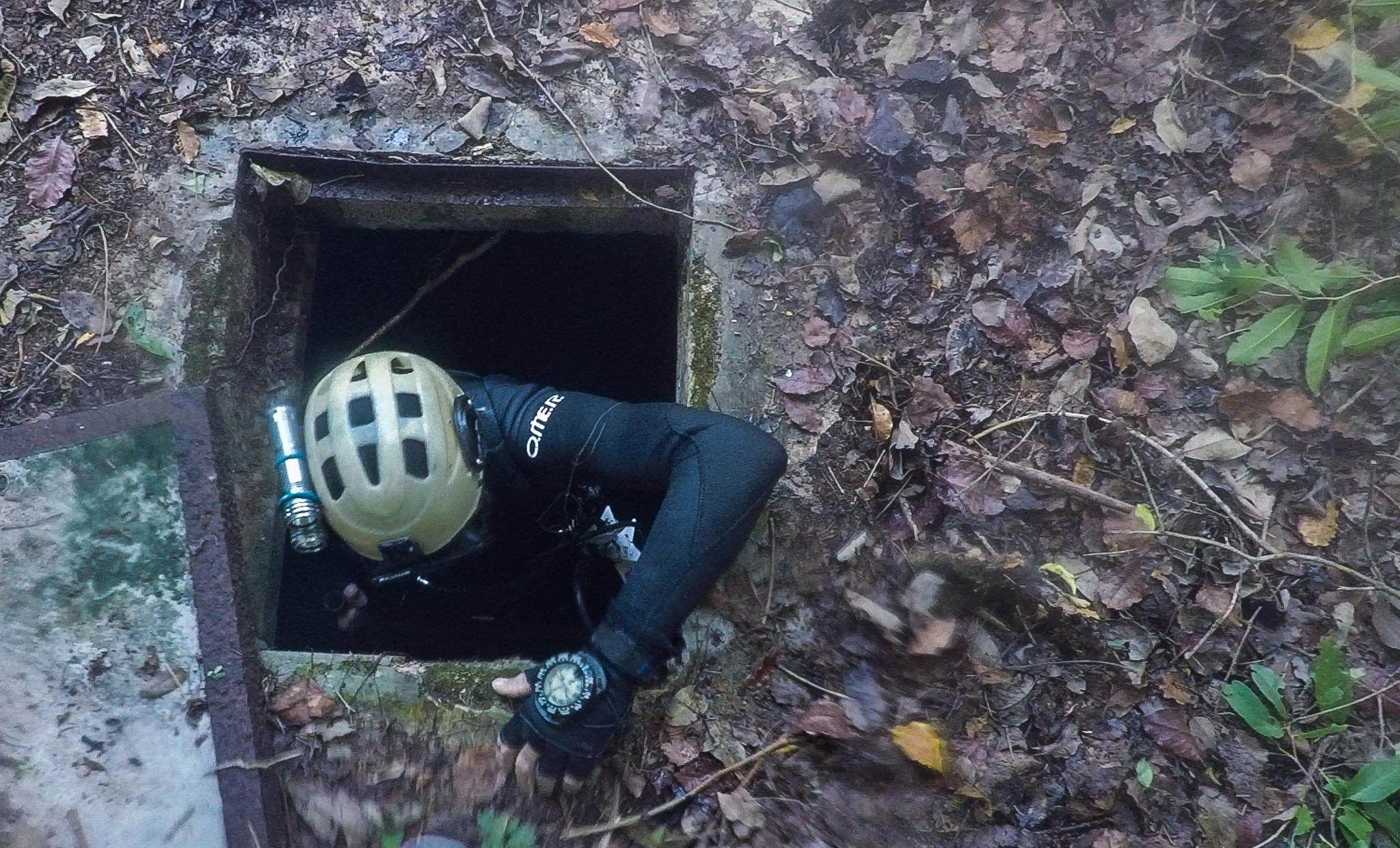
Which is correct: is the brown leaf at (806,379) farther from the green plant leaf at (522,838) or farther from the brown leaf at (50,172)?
the brown leaf at (50,172)

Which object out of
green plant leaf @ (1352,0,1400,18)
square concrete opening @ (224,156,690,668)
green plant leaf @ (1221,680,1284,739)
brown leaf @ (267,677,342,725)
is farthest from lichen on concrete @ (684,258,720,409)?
green plant leaf @ (1352,0,1400,18)

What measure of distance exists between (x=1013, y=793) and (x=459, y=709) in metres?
1.63

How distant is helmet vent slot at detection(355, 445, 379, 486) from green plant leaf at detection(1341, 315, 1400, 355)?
2956mm

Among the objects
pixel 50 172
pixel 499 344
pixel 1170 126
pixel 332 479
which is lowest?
pixel 499 344

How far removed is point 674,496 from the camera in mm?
2449

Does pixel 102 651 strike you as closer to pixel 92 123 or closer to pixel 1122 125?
pixel 92 123

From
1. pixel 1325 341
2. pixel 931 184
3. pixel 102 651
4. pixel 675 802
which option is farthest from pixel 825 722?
pixel 102 651

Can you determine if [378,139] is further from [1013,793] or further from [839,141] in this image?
[1013,793]

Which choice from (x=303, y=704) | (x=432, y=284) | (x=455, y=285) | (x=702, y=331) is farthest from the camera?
(x=455, y=285)

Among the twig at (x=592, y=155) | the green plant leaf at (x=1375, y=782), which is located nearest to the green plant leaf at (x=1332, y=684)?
the green plant leaf at (x=1375, y=782)

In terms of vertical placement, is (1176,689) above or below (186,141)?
below

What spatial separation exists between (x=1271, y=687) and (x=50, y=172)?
426cm

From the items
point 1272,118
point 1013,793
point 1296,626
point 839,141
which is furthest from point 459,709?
point 1272,118

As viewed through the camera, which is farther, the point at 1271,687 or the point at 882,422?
the point at 882,422
